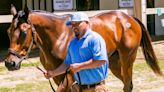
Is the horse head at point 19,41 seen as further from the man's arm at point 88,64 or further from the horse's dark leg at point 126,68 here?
the horse's dark leg at point 126,68

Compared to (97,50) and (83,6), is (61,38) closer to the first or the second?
(97,50)

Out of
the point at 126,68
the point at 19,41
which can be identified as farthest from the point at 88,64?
the point at 126,68

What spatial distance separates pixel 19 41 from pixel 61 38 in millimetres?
857

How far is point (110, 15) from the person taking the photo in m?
7.66

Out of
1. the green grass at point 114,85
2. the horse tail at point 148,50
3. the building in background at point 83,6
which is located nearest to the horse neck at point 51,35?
the horse tail at point 148,50

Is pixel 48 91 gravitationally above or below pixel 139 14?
below

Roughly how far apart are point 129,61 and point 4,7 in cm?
1083

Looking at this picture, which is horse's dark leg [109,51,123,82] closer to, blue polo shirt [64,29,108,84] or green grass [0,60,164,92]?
green grass [0,60,164,92]

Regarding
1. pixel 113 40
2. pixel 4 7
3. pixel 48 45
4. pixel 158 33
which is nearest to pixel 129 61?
pixel 113 40

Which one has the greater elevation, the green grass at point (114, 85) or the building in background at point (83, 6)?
the building in background at point (83, 6)

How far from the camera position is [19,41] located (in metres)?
5.27

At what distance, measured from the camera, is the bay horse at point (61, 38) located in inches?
208

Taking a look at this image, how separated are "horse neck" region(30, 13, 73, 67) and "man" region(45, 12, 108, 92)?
1.05 m

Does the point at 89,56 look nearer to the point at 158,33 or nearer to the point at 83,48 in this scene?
the point at 83,48
